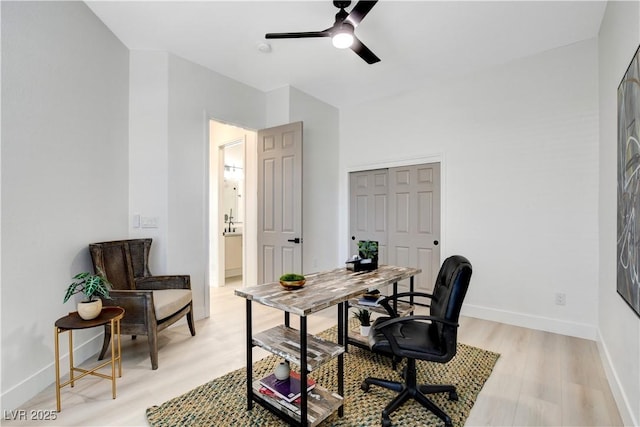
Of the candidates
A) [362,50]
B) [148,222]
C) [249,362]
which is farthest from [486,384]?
[148,222]

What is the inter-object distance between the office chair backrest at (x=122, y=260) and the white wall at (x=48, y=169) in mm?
117

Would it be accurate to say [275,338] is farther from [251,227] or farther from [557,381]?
[251,227]

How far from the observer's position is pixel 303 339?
156 centimetres

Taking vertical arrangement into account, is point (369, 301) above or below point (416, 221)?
below

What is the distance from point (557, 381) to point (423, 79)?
338 cm

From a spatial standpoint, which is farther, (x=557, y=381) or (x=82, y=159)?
(x=82, y=159)

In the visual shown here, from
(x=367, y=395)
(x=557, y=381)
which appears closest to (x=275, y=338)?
(x=367, y=395)

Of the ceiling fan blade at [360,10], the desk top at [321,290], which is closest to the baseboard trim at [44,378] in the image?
the desk top at [321,290]

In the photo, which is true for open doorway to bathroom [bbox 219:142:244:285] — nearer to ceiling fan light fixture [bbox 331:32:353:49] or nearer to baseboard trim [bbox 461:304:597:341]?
ceiling fan light fixture [bbox 331:32:353:49]

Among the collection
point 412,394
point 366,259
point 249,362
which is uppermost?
point 366,259

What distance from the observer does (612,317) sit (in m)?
2.21

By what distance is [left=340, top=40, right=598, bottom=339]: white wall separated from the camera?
2967 millimetres

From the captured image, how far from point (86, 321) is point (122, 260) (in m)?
0.92

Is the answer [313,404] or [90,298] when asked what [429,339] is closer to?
[313,404]
